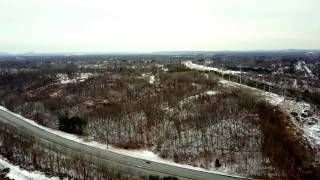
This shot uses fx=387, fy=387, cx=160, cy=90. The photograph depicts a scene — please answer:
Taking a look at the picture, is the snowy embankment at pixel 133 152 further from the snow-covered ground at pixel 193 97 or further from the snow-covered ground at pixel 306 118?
the snow-covered ground at pixel 193 97

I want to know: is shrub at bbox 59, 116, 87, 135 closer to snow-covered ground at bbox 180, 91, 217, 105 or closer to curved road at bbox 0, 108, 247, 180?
curved road at bbox 0, 108, 247, 180

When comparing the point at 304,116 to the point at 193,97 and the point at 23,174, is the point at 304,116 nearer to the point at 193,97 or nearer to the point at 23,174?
the point at 193,97

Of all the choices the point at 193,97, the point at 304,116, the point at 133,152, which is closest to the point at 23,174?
the point at 133,152

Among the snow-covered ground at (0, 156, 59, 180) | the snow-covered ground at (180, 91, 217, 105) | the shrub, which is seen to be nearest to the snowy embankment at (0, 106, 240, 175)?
the shrub

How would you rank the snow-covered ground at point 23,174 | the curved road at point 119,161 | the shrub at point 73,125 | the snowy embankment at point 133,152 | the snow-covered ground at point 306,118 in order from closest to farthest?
the snow-covered ground at point 23,174 → the curved road at point 119,161 → the snowy embankment at point 133,152 → the snow-covered ground at point 306,118 → the shrub at point 73,125

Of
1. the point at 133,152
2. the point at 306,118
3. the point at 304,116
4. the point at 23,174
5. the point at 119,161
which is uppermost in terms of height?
the point at 304,116

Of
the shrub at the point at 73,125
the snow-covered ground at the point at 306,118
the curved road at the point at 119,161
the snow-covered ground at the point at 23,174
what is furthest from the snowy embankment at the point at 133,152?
the snow-covered ground at the point at 23,174

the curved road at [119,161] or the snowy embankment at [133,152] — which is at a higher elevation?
the curved road at [119,161]

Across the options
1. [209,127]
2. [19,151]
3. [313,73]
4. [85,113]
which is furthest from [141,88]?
[313,73]
